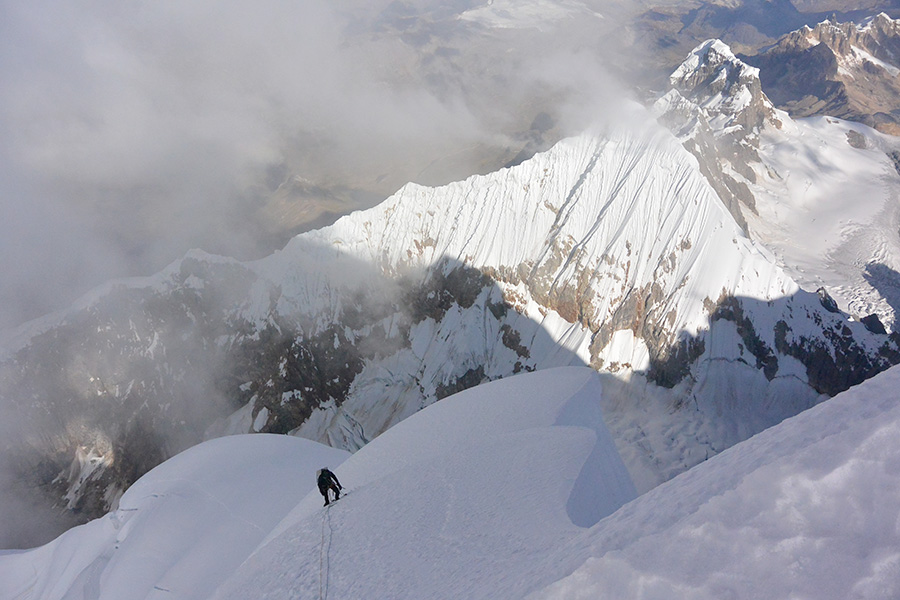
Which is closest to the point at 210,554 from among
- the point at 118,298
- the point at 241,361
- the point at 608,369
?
the point at 608,369

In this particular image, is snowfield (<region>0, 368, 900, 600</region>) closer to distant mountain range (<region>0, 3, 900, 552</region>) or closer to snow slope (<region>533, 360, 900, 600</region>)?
snow slope (<region>533, 360, 900, 600</region>)

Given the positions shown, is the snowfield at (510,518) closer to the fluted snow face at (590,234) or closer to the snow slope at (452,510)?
the snow slope at (452,510)

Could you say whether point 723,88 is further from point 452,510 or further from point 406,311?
point 452,510

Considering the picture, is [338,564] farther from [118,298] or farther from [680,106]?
[680,106]

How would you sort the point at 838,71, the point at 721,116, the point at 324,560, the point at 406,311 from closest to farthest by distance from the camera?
the point at 324,560 → the point at 406,311 → the point at 721,116 → the point at 838,71

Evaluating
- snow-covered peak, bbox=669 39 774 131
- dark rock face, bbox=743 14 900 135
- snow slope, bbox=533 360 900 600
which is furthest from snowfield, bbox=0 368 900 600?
dark rock face, bbox=743 14 900 135

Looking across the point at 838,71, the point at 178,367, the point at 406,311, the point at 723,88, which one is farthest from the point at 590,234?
the point at 838,71
